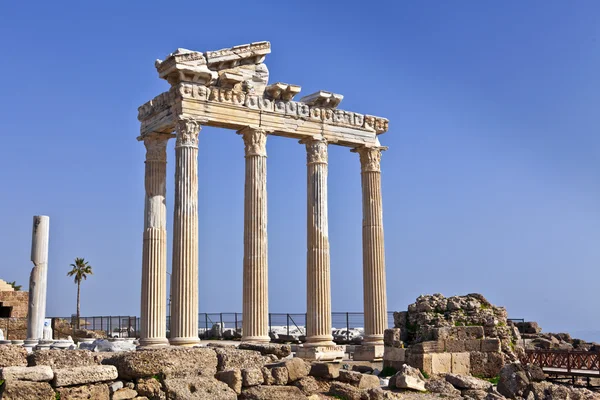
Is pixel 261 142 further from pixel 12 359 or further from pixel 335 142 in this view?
pixel 12 359

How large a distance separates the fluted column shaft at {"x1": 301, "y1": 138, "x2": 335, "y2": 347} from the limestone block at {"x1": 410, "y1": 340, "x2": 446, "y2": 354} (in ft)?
25.1

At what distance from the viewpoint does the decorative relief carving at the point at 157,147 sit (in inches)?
1097

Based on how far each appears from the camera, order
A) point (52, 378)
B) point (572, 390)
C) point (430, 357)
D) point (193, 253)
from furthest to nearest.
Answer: point (193, 253)
point (430, 357)
point (572, 390)
point (52, 378)

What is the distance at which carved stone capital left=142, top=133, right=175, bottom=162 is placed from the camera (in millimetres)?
27859

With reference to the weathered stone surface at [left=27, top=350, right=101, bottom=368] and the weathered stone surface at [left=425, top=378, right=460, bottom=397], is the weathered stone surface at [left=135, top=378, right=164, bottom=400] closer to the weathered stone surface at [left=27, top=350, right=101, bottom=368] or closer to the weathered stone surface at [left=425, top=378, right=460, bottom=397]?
the weathered stone surface at [left=27, top=350, right=101, bottom=368]

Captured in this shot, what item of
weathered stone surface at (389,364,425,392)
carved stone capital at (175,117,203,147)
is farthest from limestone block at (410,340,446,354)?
carved stone capital at (175,117,203,147)

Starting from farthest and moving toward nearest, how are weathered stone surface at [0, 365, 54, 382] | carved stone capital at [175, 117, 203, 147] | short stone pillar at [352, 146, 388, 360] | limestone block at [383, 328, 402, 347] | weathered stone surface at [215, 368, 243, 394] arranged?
1. short stone pillar at [352, 146, 388, 360]
2. carved stone capital at [175, 117, 203, 147]
3. limestone block at [383, 328, 402, 347]
4. weathered stone surface at [215, 368, 243, 394]
5. weathered stone surface at [0, 365, 54, 382]

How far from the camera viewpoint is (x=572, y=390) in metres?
17.0

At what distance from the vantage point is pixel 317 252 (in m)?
28.7

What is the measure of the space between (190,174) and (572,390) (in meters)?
14.1

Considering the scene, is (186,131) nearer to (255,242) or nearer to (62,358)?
(255,242)

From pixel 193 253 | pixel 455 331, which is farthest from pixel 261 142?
pixel 455 331

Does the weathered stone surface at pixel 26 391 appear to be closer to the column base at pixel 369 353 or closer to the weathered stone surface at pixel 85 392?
the weathered stone surface at pixel 85 392

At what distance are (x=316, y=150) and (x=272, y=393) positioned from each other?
15546 millimetres
